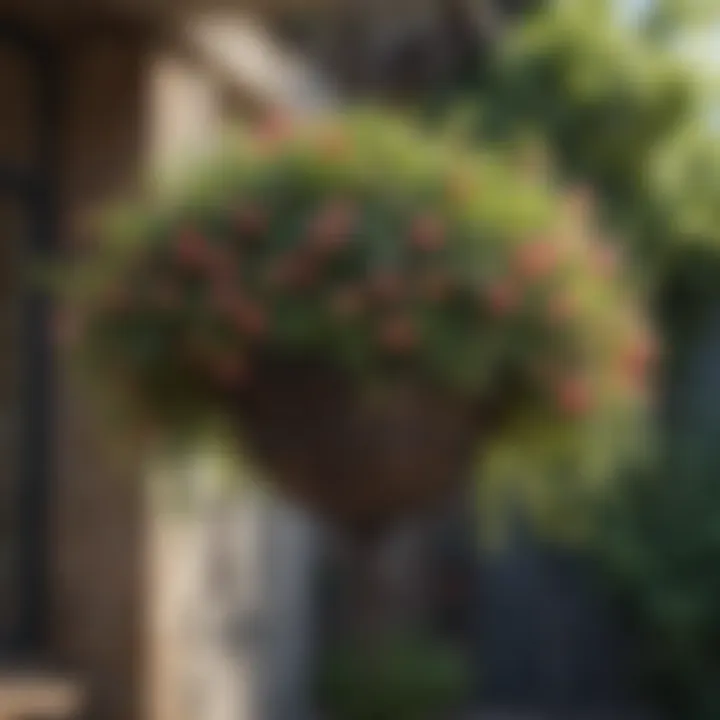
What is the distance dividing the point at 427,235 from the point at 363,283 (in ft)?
0.64

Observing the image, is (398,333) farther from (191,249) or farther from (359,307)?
(191,249)

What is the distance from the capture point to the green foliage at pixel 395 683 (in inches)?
285

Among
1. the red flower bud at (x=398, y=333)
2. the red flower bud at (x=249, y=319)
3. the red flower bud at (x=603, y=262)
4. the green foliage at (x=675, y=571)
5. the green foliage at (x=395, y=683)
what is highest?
the red flower bud at (x=603, y=262)

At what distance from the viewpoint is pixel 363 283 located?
173 inches

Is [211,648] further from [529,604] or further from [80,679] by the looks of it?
[529,604]

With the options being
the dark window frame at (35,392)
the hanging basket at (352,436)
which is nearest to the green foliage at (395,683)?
the dark window frame at (35,392)

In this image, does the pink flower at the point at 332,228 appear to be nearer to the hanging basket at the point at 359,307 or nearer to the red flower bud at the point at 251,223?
the hanging basket at the point at 359,307

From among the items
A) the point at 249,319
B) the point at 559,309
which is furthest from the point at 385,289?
the point at 559,309

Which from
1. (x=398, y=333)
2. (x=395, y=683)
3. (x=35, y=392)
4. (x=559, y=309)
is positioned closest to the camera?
(x=398, y=333)

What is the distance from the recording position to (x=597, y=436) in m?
4.95

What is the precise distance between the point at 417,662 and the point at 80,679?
6.19 feet

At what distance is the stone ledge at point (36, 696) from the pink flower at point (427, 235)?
1791 millimetres

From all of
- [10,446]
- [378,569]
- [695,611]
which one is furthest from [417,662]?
[10,446]

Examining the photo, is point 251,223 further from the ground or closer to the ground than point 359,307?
further from the ground
